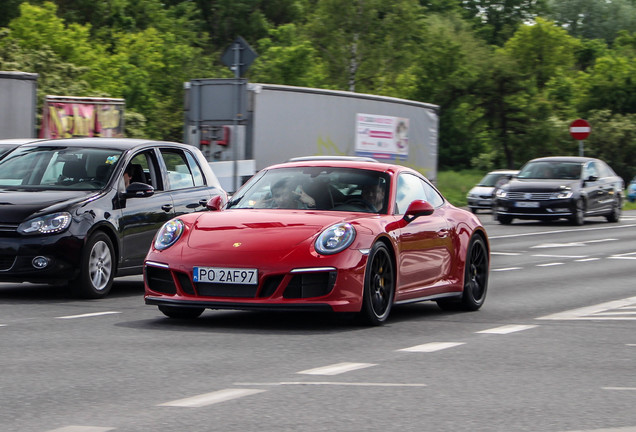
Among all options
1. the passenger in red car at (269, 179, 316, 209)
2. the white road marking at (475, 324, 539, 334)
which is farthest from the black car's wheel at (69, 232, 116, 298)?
the white road marking at (475, 324, 539, 334)

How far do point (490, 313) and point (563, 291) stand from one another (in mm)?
2903

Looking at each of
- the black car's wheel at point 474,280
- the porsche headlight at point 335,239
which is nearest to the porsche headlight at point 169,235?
the porsche headlight at point 335,239

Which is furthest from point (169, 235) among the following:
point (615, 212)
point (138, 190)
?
point (615, 212)

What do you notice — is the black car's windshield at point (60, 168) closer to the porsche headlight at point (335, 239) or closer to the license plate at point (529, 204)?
the porsche headlight at point (335, 239)

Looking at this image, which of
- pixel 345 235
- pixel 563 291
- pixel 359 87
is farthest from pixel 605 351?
pixel 359 87

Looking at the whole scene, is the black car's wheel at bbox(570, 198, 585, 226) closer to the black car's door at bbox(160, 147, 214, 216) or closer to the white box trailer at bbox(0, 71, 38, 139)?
the white box trailer at bbox(0, 71, 38, 139)

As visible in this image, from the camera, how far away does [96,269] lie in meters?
12.1

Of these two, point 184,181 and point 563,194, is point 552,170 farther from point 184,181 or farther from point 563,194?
point 184,181

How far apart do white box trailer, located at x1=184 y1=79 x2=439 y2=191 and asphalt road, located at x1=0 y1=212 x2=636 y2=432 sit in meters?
12.1

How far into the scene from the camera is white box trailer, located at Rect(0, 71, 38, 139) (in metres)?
22.7

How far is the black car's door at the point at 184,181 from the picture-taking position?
13523mm

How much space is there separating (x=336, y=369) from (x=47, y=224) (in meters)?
4.84

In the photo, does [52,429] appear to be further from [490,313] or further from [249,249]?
[490,313]

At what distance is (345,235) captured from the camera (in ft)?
31.7
